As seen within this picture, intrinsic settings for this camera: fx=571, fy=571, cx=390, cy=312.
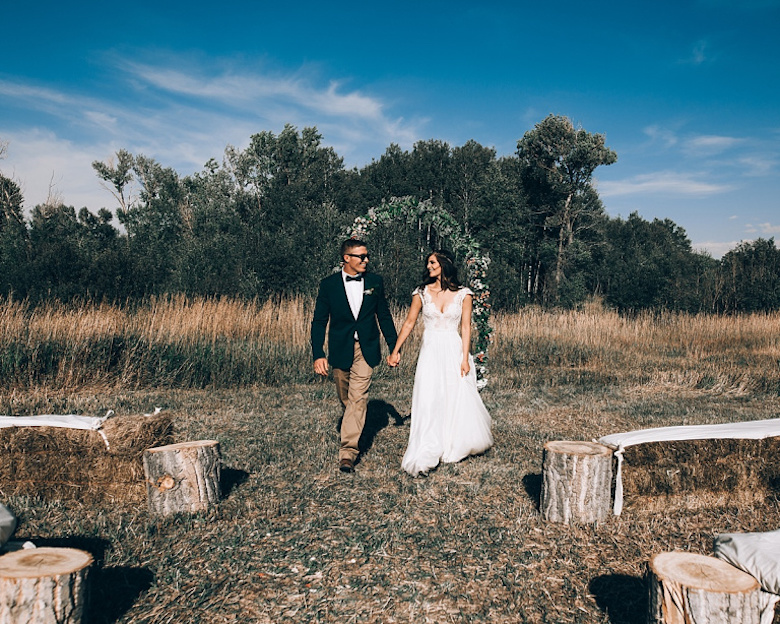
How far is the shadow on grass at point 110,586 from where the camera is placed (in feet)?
9.50

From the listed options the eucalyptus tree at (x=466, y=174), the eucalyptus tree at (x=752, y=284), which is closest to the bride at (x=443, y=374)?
the eucalyptus tree at (x=752, y=284)

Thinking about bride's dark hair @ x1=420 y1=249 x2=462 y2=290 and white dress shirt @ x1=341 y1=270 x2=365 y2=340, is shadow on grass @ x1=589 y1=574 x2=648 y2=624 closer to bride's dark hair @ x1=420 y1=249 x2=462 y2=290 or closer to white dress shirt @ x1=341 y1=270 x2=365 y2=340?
bride's dark hair @ x1=420 y1=249 x2=462 y2=290

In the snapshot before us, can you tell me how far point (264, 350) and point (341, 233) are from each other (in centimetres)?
277

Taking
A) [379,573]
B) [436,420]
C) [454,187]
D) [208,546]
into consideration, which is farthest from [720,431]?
[454,187]

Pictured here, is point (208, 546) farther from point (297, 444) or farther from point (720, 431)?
point (720, 431)

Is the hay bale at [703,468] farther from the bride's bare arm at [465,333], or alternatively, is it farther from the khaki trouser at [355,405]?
the khaki trouser at [355,405]

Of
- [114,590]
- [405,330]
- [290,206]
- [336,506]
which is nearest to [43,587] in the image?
[114,590]

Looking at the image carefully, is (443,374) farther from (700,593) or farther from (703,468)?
(700,593)

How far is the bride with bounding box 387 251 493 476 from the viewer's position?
5320 millimetres

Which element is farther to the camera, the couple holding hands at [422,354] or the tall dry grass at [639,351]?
the tall dry grass at [639,351]

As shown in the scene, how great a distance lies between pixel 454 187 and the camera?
3575 centimetres

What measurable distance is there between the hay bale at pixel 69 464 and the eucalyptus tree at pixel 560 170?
27222 mm

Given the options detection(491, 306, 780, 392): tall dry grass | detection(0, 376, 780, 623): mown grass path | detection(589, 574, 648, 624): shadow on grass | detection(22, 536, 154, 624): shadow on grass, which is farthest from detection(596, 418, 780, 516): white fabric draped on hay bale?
detection(491, 306, 780, 392): tall dry grass

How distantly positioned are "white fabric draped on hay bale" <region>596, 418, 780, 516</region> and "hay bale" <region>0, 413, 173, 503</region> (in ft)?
11.8
